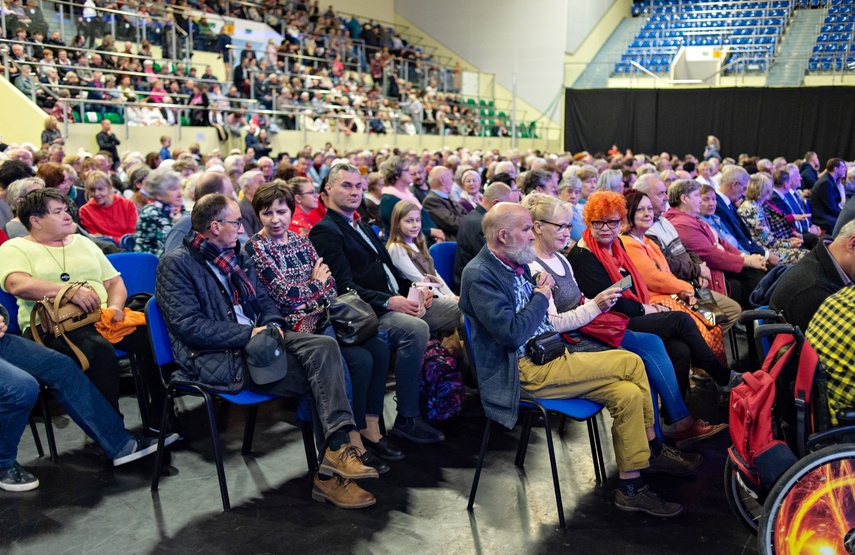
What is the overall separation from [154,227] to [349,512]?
2.27 metres

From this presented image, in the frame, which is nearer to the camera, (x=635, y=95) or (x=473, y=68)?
(x=635, y=95)

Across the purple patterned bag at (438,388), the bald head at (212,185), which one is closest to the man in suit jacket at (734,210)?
the purple patterned bag at (438,388)

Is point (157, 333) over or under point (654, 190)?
under

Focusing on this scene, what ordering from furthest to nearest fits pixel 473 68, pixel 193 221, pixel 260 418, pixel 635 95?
pixel 473 68 → pixel 635 95 → pixel 260 418 → pixel 193 221

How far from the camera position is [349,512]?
2959 mm

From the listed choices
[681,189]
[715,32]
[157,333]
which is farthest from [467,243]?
[715,32]

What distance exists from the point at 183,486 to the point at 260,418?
2.81 feet

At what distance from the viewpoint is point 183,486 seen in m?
3.14

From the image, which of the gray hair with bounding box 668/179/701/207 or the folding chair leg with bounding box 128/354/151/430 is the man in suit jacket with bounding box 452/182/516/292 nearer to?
the gray hair with bounding box 668/179/701/207

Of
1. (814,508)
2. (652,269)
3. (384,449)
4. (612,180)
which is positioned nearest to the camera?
(814,508)

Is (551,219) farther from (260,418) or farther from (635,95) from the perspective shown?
(635,95)

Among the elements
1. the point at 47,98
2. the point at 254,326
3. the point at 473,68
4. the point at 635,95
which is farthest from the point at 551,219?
the point at 473,68

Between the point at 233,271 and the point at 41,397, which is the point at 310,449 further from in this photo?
the point at 41,397

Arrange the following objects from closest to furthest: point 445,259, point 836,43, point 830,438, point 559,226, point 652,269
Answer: point 830,438
point 559,226
point 652,269
point 445,259
point 836,43
